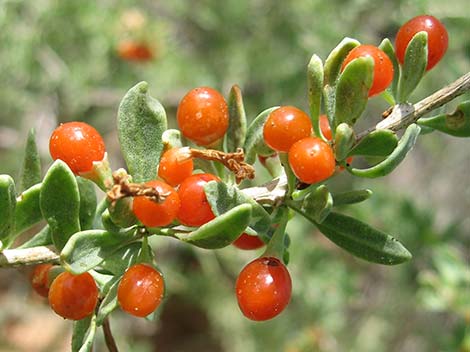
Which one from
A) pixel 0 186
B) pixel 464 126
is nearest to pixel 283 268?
pixel 464 126

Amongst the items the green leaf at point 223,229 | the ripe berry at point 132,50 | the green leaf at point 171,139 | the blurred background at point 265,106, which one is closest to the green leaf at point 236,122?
the green leaf at point 171,139

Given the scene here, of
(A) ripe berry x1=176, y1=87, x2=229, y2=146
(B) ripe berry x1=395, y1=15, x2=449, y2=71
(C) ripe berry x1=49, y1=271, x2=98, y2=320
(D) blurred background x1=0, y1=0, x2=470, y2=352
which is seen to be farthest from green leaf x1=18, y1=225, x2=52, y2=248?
(D) blurred background x1=0, y1=0, x2=470, y2=352

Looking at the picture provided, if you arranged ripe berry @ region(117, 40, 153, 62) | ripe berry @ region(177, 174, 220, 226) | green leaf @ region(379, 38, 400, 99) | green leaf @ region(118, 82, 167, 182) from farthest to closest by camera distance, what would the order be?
ripe berry @ region(117, 40, 153, 62), green leaf @ region(379, 38, 400, 99), green leaf @ region(118, 82, 167, 182), ripe berry @ region(177, 174, 220, 226)

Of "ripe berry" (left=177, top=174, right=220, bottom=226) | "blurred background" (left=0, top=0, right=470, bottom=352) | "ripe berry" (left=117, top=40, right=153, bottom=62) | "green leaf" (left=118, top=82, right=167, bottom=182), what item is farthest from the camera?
"ripe berry" (left=117, top=40, right=153, bottom=62)

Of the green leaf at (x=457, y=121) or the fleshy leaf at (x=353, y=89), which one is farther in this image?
the green leaf at (x=457, y=121)

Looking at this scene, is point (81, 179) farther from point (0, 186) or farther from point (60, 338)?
point (60, 338)

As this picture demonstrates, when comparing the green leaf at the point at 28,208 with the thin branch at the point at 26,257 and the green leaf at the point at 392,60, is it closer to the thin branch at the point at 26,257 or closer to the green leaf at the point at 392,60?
the thin branch at the point at 26,257

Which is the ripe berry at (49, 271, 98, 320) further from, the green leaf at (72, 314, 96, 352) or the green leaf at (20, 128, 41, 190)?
the green leaf at (20, 128, 41, 190)
